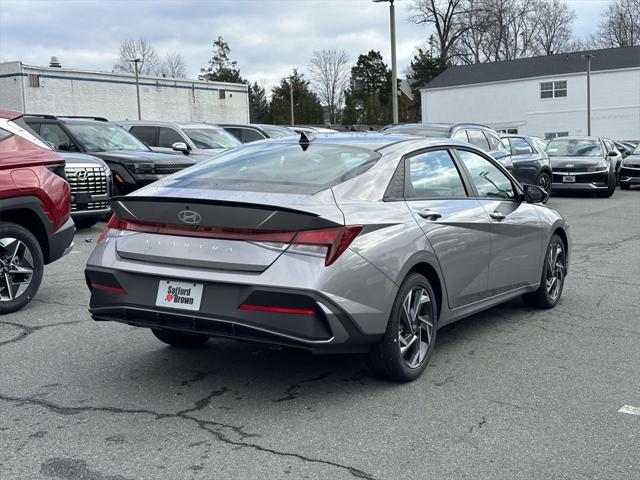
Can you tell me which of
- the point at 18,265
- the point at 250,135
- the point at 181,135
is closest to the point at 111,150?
the point at 181,135

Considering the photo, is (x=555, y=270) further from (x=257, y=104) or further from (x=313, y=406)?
(x=257, y=104)

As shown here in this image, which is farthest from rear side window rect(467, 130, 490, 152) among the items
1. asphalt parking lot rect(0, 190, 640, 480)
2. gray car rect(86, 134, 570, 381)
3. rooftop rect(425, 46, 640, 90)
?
rooftop rect(425, 46, 640, 90)

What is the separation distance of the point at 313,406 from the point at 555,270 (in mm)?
3629

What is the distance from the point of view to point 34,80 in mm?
41375

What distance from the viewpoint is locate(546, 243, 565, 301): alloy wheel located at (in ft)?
23.7

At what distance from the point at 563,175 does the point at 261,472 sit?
18.6 meters

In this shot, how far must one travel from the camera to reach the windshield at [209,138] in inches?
645

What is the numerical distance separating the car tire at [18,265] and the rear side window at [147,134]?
10.0m

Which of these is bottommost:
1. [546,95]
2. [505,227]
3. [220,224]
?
[505,227]

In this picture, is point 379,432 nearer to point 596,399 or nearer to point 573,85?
point 596,399

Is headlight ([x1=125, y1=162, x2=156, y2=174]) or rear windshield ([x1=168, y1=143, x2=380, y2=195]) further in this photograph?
headlight ([x1=125, y1=162, x2=156, y2=174])

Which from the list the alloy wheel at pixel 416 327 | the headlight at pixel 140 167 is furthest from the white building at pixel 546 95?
the alloy wheel at pixel 416 327

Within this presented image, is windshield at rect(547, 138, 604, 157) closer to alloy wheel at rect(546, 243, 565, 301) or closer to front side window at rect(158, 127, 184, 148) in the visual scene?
front side window at rect(158, 127, 184, 148)

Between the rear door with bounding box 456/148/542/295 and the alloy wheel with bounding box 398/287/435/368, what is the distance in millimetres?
1088
